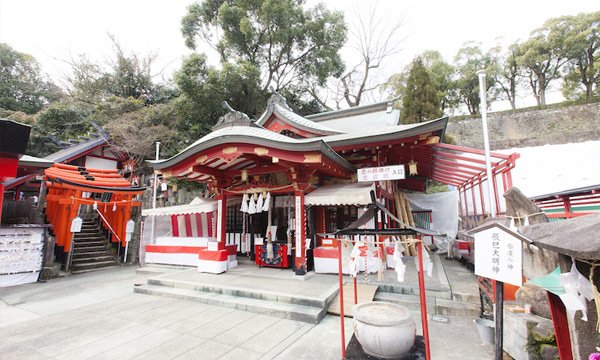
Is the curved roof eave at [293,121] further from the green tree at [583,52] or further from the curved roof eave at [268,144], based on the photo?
the green tree at [583,52]

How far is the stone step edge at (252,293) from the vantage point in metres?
5.67

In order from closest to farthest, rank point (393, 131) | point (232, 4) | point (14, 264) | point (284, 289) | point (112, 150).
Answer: point (284, 289) → point (393, 131) → point (14, 264) → point (112, 150) → point (232, 4)

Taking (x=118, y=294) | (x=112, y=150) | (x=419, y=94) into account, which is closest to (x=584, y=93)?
(x=419, y=94)

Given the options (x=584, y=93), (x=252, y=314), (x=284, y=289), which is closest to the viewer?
(x=252, y=314)

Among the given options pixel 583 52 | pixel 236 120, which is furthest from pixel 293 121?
pixel 583 52

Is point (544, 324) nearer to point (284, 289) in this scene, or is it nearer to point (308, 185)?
point (284, 289)

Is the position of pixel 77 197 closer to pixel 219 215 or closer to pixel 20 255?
pixel 20 255

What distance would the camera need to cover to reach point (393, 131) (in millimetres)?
7461

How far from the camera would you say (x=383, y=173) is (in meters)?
7.36

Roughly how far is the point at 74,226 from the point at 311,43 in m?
21.0

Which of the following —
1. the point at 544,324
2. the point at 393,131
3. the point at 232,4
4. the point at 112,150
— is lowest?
the point at 544,324

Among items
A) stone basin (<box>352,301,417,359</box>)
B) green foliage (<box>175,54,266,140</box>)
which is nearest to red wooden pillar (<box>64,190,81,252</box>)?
green foliage (<box>175,54,266,140</box>)

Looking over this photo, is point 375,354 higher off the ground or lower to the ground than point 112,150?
lower

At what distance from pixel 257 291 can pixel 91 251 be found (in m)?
10.2
